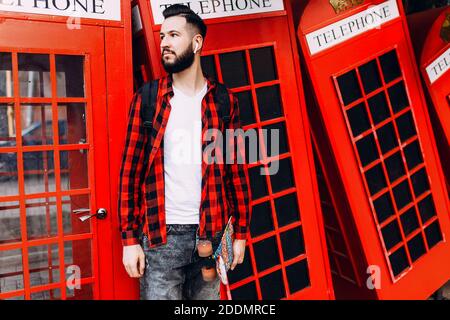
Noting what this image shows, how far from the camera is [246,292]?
2.82 meters

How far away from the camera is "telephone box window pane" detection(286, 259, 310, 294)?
118 inches

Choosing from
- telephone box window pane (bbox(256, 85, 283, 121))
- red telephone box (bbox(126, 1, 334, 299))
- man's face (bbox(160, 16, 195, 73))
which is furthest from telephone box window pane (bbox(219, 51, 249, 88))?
man's face (bbox(160, 16, 195, 73))

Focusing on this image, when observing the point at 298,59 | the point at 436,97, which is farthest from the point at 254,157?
the point at 436,97

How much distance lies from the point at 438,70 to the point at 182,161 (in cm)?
278

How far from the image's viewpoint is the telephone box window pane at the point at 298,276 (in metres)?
2.99

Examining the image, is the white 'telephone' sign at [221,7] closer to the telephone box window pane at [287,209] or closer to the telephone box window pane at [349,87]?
the telephone box window pane at [349,87]

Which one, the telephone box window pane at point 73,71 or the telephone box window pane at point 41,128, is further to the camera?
the telephone box window pane at point 41,128

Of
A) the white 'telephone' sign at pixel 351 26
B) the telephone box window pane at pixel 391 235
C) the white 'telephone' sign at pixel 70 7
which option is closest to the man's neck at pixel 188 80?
the white 'telephone' sign at pixel 70 7

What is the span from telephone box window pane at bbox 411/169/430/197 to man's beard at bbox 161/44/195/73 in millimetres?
2511

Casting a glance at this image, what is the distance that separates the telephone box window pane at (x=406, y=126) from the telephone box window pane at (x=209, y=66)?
182 cm

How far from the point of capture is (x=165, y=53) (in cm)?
209

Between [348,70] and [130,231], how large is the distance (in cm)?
213

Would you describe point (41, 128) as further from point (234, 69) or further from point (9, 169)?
point (234, 69)

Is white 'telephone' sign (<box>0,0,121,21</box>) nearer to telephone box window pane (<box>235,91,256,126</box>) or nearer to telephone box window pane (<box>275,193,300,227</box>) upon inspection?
telephone box window pane (<box>235,91,256,126</box>)
